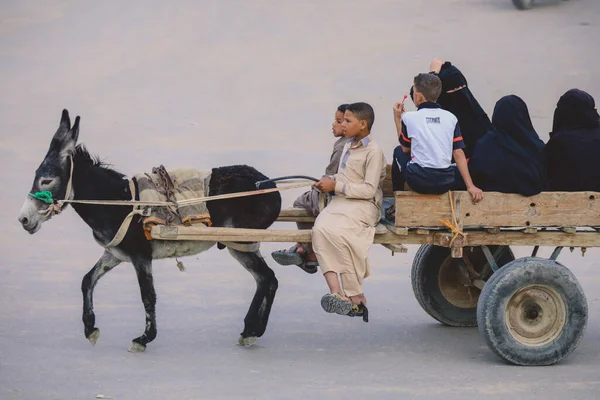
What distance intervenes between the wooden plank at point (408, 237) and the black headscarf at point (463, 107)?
0.92 metres

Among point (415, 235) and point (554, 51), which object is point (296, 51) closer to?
point (554, 51)

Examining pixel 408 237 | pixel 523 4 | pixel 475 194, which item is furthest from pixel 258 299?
pixel 523 4

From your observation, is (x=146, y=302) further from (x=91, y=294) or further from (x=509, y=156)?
(x=509, y=156)

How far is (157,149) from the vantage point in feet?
56.7

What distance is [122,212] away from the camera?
9203 millimetres

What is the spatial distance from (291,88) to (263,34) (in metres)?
2.89

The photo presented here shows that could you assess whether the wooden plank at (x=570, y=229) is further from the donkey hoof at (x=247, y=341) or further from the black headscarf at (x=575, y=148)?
the donkey hoof at (x=247, y=341)

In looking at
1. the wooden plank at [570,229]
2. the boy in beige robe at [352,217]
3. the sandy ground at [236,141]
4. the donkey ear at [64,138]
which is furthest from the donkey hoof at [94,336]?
the wooden plank at [570,229]

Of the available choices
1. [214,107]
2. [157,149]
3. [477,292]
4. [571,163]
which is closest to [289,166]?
[157,149]

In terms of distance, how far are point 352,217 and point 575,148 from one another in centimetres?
173

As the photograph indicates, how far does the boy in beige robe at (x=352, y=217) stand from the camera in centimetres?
878

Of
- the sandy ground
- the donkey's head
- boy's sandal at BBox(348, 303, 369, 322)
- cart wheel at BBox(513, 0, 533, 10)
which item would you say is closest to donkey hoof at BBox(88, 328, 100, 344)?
the sandy ground

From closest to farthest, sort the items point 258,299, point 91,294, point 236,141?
point 91,294 < point 258,299 < point 236,141

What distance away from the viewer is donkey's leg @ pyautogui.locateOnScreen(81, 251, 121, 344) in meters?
9.26
